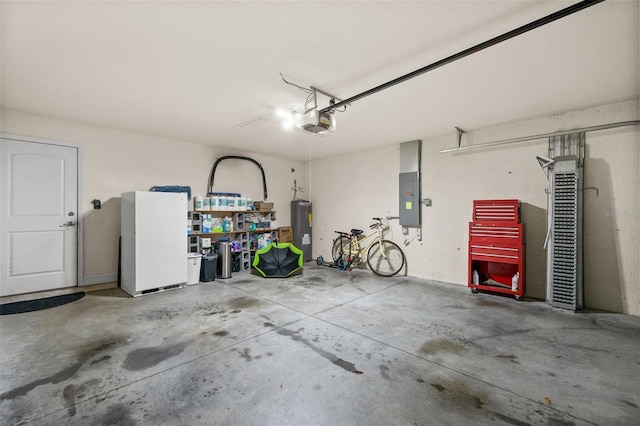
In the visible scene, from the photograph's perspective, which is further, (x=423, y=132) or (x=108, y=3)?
(x=423, y=132)

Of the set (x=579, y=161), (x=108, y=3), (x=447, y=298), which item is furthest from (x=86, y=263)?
(x=579, y=161)

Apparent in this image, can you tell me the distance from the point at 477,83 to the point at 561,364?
275cm

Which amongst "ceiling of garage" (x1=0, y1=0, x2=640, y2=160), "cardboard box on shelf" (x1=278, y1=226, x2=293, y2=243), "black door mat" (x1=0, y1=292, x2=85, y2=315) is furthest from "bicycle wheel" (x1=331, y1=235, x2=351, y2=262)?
"black door mat" (x1=0, y1=292, x2=85, y2=315)

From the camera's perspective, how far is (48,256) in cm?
416

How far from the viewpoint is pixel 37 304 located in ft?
12.0

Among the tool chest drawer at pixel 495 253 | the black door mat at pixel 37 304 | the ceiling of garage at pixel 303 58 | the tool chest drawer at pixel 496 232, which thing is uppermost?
the ceiling of garage at pixel 303 58

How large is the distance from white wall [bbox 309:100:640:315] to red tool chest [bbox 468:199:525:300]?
0.32m

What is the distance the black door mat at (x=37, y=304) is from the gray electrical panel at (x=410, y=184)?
17.7 ft

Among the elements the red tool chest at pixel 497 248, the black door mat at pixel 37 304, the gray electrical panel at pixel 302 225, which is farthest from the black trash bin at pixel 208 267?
the red tool chest at pixel 497 248

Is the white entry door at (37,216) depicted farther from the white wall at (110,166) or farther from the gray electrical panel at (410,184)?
the gray electrical panel at (410,184)

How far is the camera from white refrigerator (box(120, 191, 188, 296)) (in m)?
4.12

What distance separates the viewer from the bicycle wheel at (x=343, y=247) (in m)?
6.23

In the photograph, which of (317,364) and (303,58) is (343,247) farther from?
(303,58)

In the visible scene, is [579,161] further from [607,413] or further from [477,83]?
[607,413]
